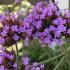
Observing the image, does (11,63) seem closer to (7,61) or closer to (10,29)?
(7,61)

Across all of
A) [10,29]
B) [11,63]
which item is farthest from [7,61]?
[10,29]

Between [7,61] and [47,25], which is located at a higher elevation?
[47,25]

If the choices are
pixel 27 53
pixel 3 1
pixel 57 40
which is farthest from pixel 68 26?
pixel 3 1

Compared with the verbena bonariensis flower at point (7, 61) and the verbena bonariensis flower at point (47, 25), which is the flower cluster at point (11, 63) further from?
the verbena bonariensis flower at point (47, 25)

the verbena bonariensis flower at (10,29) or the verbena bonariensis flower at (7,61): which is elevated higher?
the verbena bonariensis flower at (10,29)

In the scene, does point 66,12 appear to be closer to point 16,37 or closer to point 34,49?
point 16,37

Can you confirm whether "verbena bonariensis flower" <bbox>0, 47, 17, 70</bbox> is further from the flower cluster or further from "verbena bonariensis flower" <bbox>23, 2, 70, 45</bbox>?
"verbena bonariensis flower" <bbox>23, 2, 70, 45</bbox>

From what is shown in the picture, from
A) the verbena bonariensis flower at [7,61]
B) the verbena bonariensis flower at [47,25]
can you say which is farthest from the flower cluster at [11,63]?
the verbena bonariensis flower at [47,25]
